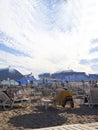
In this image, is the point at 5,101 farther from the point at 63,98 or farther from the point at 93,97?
the point at 93,97

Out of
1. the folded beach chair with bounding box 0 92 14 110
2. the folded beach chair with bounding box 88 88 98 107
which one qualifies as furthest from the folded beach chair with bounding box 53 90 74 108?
the folded beach chair with bounding box 0 92 14 110

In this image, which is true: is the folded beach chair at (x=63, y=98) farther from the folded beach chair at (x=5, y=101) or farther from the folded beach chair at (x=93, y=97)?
the folded beach chair at (x=5, y=101)

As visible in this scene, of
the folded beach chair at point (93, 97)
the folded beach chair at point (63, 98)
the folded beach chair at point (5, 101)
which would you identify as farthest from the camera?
the folded beach chair at point (93, 97)

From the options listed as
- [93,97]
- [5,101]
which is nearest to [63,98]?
[93,97]

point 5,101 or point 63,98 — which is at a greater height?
point 63,98

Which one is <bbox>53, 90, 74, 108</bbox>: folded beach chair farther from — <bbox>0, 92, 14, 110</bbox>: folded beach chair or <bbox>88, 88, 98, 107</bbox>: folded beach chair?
<bbox>0, 92, 14, 110</bbox>: folded beach chair

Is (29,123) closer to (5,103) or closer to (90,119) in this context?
(90,119)

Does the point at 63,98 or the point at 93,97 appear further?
the point at 93,97

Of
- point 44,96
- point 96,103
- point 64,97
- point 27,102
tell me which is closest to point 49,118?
point 64,97

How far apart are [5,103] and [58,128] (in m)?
6.28

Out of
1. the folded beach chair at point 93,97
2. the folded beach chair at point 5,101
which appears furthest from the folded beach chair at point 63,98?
the folded beach chair at point 5,101

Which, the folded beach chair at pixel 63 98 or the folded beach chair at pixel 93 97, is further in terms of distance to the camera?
the folded beach chair at pixel 93 97

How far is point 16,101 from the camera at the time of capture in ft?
51.6

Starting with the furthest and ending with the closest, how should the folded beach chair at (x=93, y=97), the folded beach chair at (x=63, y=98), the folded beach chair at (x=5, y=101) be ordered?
the folded beach chair at (x=93, y=97)
the folded beach chair at (x=63, y=98)
the folded beach chair at (x=5, y=101)
